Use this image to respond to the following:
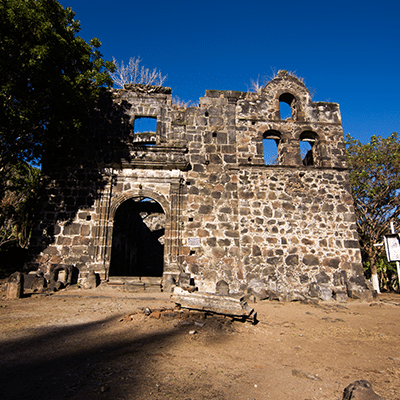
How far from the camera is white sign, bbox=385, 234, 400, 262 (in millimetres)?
8195

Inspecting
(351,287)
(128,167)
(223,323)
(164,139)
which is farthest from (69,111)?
(351,287)

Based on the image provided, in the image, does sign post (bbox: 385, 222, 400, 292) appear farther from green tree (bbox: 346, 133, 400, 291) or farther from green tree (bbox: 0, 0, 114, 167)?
green tree (bbox: 0, 0, 114, 167)

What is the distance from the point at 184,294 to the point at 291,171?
22.2 feet

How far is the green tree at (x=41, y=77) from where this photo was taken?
722 cm

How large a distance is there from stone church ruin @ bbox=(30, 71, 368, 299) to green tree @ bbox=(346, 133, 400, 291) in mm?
3413

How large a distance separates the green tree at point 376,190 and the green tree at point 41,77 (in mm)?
12382

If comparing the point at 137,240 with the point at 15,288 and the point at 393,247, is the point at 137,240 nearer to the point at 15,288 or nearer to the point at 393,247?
the point at 15,288

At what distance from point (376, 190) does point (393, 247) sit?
18.6ft

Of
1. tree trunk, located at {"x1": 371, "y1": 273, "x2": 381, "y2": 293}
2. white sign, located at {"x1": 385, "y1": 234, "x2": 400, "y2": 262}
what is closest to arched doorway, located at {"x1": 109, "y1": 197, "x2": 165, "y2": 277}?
white sign, located at {"x1": 385, "y1": 234, "x2": 400, "y2": 262}

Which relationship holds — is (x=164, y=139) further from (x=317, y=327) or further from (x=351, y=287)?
(x=351, y=287)

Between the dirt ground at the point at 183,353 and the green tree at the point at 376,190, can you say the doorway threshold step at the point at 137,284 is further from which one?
the green tree at the point at 376,190

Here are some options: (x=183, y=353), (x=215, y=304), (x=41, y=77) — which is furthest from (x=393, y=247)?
(x=41, y=77)

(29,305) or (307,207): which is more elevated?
(307,207)

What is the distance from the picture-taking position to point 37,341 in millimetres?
4234
